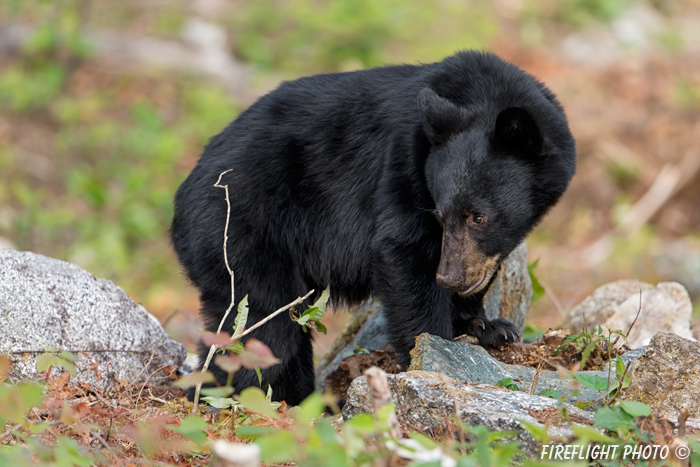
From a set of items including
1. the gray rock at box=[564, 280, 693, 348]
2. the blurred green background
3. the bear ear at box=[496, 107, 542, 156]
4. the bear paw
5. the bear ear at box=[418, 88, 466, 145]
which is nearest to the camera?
the bear ear at box=[496, 107, 542, 156]

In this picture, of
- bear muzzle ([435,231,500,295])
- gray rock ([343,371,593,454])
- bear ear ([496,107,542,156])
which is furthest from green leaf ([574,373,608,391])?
bear ear ([496,107,542,156])

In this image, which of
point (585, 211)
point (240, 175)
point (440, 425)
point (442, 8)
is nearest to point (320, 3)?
point (442, 8)

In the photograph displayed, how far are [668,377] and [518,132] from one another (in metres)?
1.28

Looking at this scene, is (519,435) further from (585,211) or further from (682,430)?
(585,211)

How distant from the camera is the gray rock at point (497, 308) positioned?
4766 mm

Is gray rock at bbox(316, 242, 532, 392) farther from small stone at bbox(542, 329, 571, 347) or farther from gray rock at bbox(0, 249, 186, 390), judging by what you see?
gray rock at bbox(0, 249, 186, 390)

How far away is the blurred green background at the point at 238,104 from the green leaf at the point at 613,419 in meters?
5.59

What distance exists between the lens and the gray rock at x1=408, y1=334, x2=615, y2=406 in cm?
352

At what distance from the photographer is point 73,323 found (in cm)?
389

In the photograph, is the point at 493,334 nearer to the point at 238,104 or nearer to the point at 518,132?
the point at 518,132

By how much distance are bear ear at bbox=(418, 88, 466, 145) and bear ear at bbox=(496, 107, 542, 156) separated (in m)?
0.22

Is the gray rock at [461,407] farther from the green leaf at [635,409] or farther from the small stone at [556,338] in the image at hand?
the small stone at [556,338]

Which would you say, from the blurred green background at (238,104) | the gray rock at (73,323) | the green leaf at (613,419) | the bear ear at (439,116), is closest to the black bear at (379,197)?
the bear ear at (439,116)

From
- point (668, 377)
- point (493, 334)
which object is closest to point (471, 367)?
point (493, 334)
